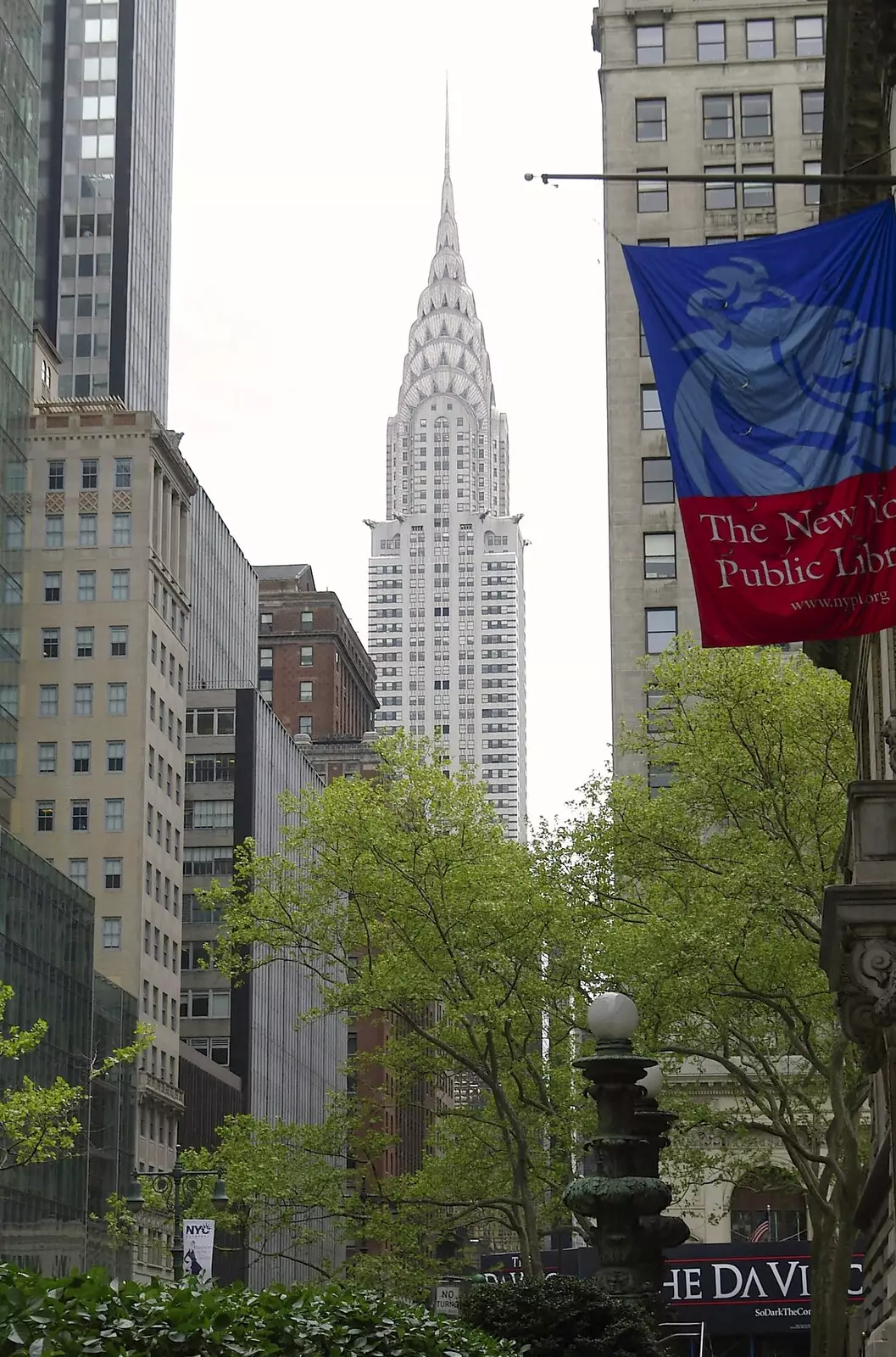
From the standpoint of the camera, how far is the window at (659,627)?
7300 cm

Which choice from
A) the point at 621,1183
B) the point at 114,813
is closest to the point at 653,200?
the point at 114,813

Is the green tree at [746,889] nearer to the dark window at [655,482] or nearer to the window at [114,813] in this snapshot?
the dark window at [655,482]

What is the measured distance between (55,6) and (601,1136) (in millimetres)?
149690

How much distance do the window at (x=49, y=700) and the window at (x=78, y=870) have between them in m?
8.89

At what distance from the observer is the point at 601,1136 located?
1892 cm

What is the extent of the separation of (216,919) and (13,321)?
52.7 meters

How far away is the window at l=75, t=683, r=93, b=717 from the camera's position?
113062 millimetres

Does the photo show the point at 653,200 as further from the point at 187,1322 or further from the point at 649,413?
the point at 187,1322

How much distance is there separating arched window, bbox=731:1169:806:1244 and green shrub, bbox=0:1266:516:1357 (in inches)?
2198

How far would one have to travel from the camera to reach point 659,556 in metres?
73.8

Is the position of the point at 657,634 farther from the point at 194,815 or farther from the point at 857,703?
the point at 194,815

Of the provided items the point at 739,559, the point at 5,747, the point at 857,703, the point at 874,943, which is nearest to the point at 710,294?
the point at 739,559

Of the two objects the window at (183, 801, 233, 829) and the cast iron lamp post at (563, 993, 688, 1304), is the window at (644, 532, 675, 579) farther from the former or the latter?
the window at (183, 801, 233, 829)

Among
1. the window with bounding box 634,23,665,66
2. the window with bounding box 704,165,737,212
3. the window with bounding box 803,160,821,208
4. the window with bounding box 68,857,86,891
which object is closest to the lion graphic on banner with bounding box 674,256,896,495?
the window with bounding box 803,160,821,208
